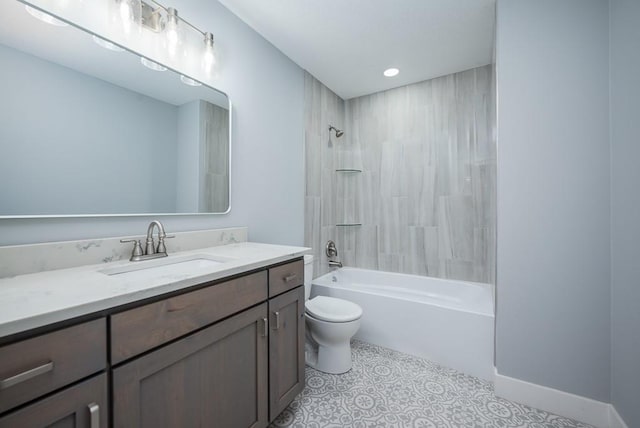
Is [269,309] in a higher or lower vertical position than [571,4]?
lower

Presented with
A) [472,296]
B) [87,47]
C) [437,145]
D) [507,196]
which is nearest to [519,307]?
[507,196]

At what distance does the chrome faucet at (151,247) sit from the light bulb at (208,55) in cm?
98

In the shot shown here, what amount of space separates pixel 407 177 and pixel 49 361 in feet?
9.23

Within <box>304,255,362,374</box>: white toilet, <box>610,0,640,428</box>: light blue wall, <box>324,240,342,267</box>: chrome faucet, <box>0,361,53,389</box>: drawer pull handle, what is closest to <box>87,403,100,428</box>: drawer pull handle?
<box>0,361,53,389</box>: drawer pull handle

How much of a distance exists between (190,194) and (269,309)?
80 cm

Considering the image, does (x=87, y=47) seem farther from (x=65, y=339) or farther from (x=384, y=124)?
(x=384, y=124)

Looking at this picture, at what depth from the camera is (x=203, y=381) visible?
95 centimetres

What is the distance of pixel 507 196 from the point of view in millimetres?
1606

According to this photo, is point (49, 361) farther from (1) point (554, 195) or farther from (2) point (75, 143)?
(1) point (554, 195)

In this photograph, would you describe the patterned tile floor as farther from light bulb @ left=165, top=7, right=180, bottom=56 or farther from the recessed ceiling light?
the recessed ceiling light

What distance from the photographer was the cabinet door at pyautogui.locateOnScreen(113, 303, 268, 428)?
2.50 feet

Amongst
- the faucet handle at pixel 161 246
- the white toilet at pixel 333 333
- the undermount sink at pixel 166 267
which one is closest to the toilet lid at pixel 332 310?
the white toilet at pixel 333 333

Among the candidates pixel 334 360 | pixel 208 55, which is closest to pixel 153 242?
pixel 208 55

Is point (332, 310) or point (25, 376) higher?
point (25, 376)
